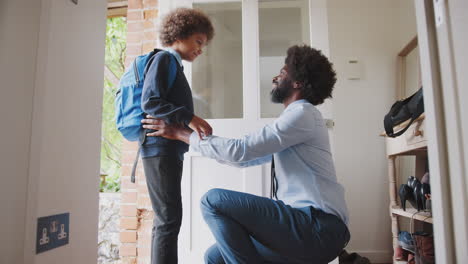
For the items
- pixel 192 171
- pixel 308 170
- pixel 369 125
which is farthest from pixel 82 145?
pixel 369 125

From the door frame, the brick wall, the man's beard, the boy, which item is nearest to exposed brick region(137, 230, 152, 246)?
the brick wall

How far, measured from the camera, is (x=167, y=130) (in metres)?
1.31

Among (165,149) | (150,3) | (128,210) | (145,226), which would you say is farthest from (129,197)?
(150,3)

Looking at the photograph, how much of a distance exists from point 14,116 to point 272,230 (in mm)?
820

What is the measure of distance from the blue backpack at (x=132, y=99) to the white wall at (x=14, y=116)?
457mm

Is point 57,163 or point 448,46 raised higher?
point 448,46

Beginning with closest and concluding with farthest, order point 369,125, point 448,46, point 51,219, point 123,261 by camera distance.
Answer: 1. point 448,46
2. point 51,219
3. point 123,261
4. point 369,125

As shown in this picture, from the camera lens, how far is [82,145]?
3.80 feet

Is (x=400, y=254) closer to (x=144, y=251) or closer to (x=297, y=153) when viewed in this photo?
(x=297, y=153)

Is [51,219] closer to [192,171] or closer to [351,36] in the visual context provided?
[192,171]

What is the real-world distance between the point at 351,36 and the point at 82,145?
96.6 inches

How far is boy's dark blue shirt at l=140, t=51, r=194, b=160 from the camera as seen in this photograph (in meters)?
1.27

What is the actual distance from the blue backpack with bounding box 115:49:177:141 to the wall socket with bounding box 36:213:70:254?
0.43 meters

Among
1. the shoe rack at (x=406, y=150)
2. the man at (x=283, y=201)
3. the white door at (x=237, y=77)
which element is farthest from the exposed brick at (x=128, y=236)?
the shoe rack at (x=406, y=150)
